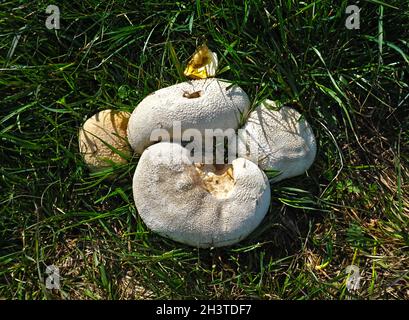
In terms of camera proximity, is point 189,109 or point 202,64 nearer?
point 189,109

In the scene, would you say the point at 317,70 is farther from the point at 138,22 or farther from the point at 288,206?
the point at 138,22

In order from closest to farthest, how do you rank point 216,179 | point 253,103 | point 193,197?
point 193,197 → point 216,179 → point 253,103

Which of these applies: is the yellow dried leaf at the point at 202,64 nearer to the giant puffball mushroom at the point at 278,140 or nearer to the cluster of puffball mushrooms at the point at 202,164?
the cluster of puffball mushrooms at the point at 202,164

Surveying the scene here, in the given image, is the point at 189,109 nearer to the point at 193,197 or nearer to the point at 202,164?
the point at 202,164

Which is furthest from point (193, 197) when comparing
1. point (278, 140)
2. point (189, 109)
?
point (278, 140)

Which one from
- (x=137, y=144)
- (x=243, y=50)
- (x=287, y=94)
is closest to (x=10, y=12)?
(x=137, y=144)

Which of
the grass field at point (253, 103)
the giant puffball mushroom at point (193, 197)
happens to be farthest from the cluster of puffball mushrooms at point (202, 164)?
the grass field at point (253, 103)
